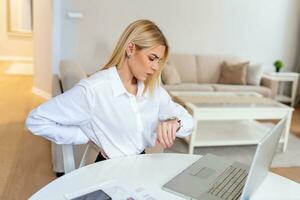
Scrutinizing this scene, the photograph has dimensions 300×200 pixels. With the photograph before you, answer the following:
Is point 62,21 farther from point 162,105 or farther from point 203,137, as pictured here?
point 162,105

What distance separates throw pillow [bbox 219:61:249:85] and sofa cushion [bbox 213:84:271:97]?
11cm

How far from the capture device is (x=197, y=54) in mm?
5539

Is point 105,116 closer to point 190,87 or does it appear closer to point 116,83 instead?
point 116,83

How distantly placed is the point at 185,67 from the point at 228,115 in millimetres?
1886

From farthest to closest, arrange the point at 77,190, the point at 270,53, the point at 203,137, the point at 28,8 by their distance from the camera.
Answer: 1. the point at 28,8
2. the point at 270,53
3. the point at 203,137
4. the point at 77,190

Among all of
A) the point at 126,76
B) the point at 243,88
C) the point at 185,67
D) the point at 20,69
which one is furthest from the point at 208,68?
the point at 126,76

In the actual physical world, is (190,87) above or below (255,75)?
below

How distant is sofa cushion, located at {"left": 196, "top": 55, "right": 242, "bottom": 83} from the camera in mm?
5324

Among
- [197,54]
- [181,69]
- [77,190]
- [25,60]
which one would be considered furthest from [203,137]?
[25,60]

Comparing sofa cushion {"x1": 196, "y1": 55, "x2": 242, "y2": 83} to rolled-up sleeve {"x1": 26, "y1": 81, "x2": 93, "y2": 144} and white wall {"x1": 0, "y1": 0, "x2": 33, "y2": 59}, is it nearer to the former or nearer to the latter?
rolled-up sleeve {"x1": 26, "y1": 81, "x2": 93, "y2": 144}

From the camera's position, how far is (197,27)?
5.49 metres

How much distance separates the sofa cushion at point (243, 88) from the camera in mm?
4883

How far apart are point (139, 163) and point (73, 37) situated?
12.7 ft

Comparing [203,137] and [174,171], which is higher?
[174,171]
